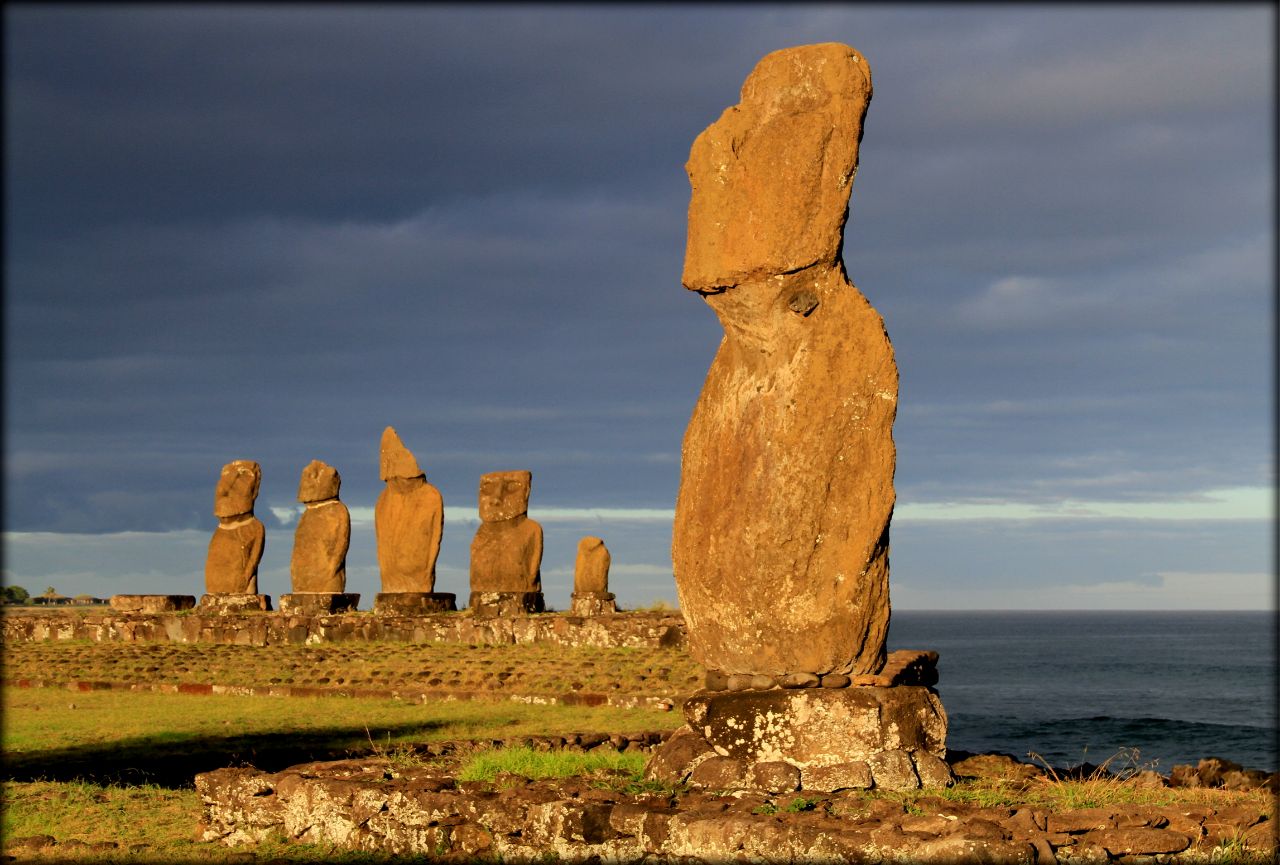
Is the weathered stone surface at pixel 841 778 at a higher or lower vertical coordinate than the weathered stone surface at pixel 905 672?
lower

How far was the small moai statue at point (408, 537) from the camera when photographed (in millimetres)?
24913

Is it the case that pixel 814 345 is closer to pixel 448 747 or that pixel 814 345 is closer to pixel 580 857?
pixel 580 857

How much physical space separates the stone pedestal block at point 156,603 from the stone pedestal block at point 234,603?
3.90ft

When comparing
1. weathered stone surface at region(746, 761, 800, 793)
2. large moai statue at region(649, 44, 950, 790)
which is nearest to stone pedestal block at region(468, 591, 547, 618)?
large moai statue at region(649, 44, 950, 790)

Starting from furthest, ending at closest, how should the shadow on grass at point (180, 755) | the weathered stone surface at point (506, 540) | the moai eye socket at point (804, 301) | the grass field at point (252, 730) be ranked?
the weathered stone surface at point (506, 540) → the shadow on grass at point (180, 755) → the moai eye socket at point (804, 301) → the grass field at point (252, 730)

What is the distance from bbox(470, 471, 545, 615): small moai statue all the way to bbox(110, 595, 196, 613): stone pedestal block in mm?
7752

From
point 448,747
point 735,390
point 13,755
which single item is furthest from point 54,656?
point 735,390

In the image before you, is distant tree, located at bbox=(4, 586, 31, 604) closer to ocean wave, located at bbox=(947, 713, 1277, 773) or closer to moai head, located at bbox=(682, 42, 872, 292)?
ocean wave, located at bbox=(947, 713, 1277, 773)

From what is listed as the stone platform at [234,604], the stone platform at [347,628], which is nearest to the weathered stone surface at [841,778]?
the stone platform at [347,628]

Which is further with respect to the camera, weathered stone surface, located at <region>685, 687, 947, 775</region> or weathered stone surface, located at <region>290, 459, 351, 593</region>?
weathered stone surface, located at <region>290, 459, 351, 593</region>

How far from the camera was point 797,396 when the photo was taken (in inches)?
322

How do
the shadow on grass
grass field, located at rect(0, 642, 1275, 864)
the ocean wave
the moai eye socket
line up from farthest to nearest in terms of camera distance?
the ocean wave < the shadow on grass < the moai eye socket < grass field, located at rect(0, 642, 1275, 864)

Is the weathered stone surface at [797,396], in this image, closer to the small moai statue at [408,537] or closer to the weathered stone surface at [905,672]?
the weathered stone surface at [905,672]

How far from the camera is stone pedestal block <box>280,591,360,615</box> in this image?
82.4ft
